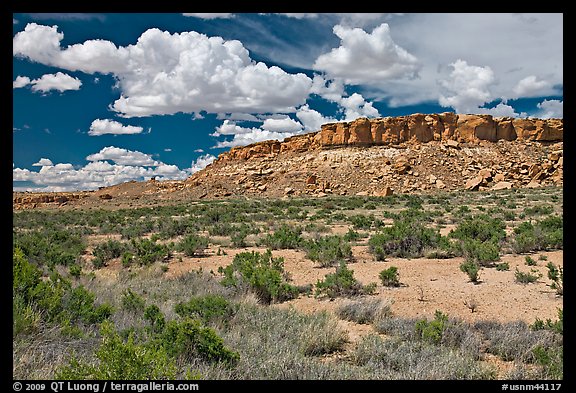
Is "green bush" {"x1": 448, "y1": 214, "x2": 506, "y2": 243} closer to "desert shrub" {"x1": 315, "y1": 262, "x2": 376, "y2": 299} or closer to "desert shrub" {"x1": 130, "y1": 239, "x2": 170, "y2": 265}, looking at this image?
"desert shrub" {"x1": 315, "y1": 262, "x2": 376, "y2": 299}

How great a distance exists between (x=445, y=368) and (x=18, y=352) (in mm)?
4110

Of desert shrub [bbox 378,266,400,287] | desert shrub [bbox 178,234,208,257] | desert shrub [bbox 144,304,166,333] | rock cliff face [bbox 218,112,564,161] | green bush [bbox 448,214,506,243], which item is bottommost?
desert shrub [bbox 378,266,400,287]

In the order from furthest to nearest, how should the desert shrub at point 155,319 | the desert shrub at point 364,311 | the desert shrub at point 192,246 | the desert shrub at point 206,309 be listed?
the desert shrub at point 192,246, the desert shrub at point 364,311, the desert shrub at point 206,309, the desert shrub at point 155,319

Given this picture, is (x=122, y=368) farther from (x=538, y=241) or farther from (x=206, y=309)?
(x=538, y=241)

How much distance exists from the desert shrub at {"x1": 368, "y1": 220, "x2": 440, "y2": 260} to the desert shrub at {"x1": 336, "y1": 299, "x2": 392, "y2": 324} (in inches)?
191

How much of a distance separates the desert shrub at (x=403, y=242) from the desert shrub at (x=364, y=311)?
4.86m

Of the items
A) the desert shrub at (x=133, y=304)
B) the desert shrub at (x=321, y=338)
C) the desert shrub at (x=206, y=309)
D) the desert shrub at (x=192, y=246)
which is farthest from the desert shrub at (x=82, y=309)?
the desert shrub at (x=192, y=246)

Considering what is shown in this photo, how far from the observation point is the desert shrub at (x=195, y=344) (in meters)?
4.29

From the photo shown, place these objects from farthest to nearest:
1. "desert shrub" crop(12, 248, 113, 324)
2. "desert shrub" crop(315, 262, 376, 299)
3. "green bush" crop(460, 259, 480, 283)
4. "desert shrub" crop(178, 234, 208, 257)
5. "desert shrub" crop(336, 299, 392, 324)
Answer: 1. "desert shrub" crop(178, 234, 208, 257)
2. "green bush" crop(460, 259, 480, 283)
3. "desert shrub" crop(315, 262, 376, 299)
4. "desert shrub" crop(336, 299, 392, 324)
5. "desert shrub" crop(12, 248, 113, 324)

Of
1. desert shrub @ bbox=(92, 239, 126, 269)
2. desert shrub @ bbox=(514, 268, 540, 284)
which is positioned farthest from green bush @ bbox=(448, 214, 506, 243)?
desert shrub @ bbox=(92, 239, 126, 269)

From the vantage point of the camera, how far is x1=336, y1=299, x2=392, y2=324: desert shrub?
6473 millimetres

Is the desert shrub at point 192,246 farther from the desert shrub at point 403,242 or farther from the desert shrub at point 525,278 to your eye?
the desert shrub at point 525,278

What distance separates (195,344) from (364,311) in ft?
10.2

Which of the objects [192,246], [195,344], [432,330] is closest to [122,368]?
[195,344]
